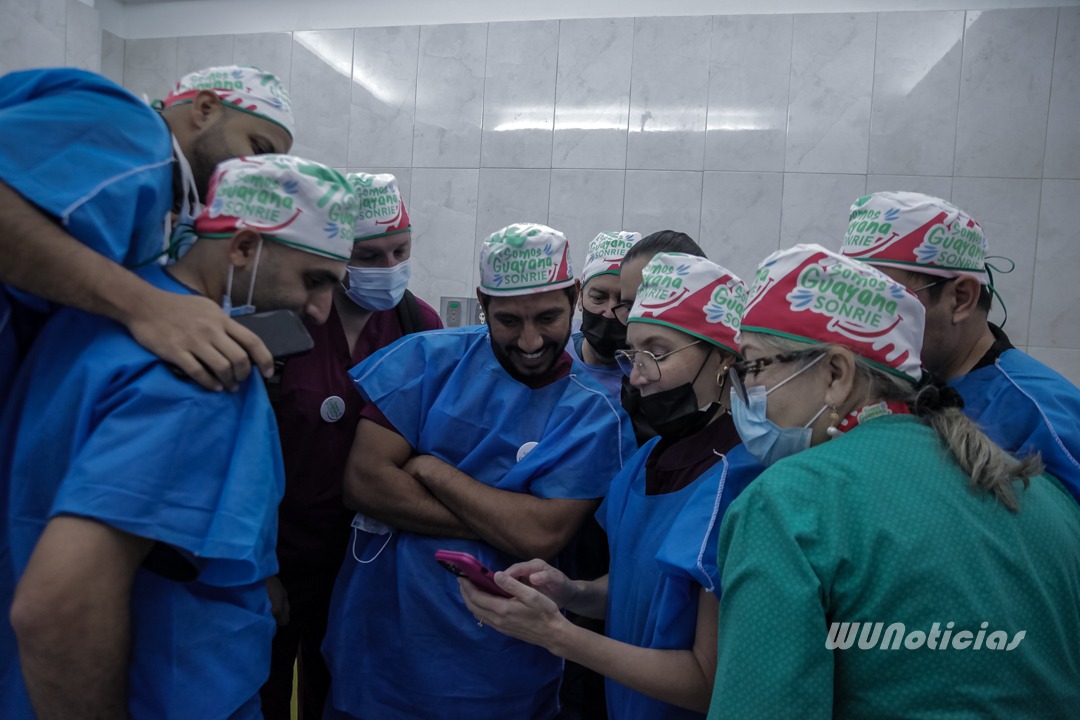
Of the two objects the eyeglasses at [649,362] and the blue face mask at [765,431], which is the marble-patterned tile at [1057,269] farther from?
the blue face mask at [765,431]

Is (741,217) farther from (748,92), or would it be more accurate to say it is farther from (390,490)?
(390,490)

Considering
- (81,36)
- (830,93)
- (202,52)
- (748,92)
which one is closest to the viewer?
(81,36)

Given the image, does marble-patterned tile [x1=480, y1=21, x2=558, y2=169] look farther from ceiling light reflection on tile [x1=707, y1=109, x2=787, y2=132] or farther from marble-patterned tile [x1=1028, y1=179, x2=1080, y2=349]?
marble-patterned tile [x1=1028, y1=179, x2=1080, y2=349]

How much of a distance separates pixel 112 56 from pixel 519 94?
356 cm

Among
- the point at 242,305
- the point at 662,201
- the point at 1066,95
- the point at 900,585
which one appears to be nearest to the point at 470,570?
the point at 242,305

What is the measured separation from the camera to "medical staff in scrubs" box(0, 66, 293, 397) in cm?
113

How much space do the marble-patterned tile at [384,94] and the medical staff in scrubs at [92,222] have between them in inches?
186

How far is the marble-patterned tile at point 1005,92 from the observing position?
16.0ft

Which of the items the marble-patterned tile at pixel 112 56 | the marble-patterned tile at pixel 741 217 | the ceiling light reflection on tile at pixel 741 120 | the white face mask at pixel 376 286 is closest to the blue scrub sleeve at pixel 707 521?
the white face mask at pixel 376 286

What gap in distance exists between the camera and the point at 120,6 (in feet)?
20.7

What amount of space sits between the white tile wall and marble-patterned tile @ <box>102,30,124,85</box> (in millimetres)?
652

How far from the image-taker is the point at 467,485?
1.90m

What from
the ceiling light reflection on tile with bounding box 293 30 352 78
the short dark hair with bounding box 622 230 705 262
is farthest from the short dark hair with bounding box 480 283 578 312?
the ceiling light reflection on tile with bounding box 293 30 352 78

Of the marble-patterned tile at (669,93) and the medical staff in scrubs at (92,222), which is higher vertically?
the marble-patterned tile at (669,93)
